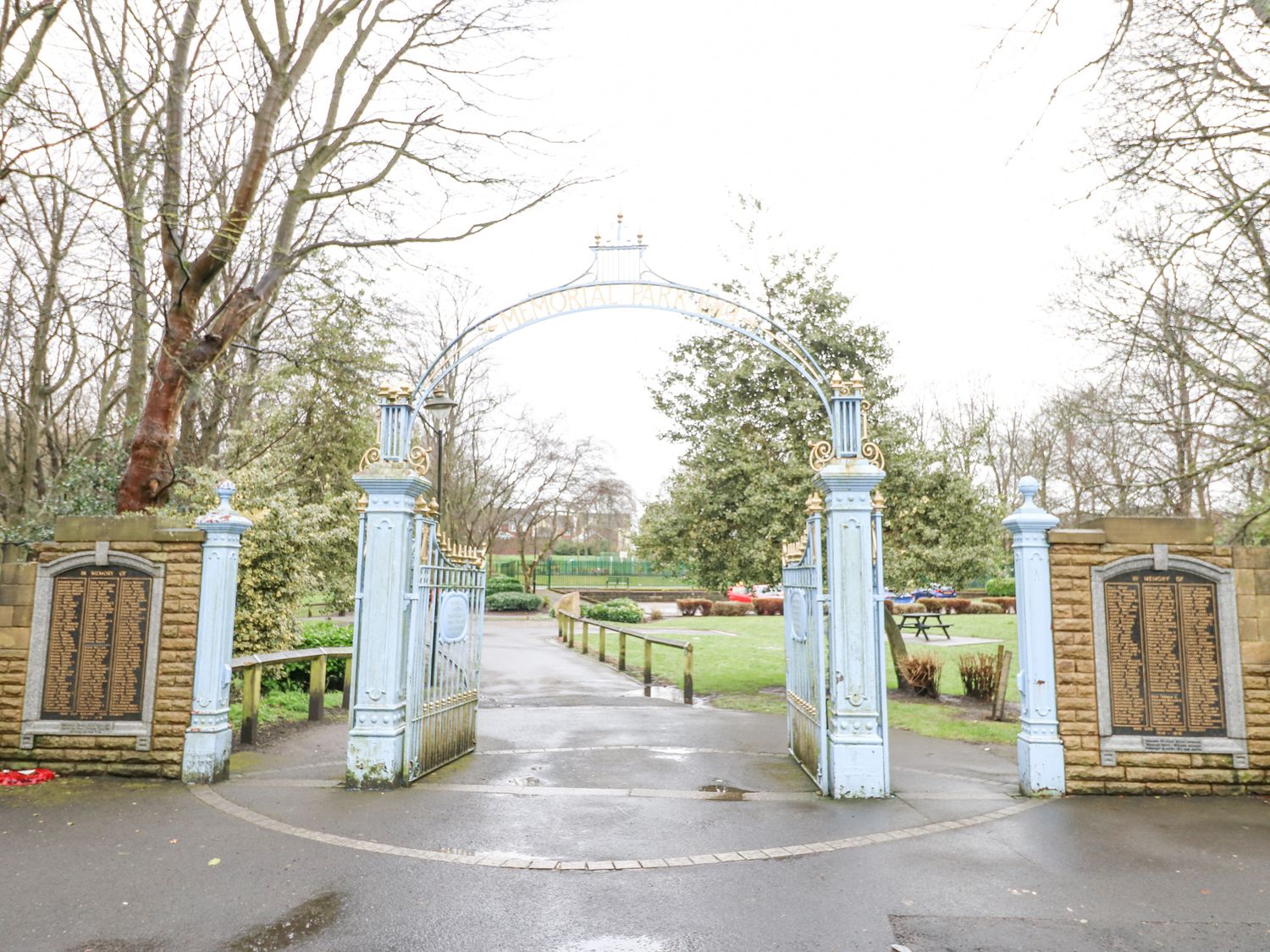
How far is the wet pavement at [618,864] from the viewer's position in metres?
3.97

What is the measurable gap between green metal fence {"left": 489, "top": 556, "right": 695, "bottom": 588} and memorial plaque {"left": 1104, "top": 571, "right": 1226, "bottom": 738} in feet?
142

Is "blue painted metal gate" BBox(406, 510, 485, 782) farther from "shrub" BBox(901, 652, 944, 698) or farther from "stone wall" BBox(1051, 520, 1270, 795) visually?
"shrub" BBox(901, 652, 944, 698)

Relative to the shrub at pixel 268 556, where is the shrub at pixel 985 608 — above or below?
below

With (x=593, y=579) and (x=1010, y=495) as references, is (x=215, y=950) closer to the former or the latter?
(x=1010, y=495)

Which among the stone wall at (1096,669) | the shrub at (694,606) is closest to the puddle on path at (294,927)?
the stone wall at (1096,669)

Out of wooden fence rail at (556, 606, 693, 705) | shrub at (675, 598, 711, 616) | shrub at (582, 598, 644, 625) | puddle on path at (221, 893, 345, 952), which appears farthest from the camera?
shrub at (675, 598, 711, 616)

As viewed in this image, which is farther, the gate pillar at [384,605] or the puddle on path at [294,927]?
the gate pillar at [384,605]

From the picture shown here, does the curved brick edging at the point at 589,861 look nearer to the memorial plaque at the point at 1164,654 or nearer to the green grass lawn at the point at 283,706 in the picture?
the memorial plaque at the point at 1164,654

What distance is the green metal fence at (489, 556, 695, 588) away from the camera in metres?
52.5

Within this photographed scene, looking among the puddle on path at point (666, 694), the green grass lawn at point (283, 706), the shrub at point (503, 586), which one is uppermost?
the shrub at point (503, 586)

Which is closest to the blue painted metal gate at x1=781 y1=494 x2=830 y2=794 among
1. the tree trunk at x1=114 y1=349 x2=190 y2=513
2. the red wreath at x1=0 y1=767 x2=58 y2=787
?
the red wreath at x1=0 y1=767 x2=58 y2=787

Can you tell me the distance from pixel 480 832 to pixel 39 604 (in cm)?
453

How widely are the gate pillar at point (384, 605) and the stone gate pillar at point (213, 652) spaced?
1120 mm

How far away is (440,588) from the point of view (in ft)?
24.5
